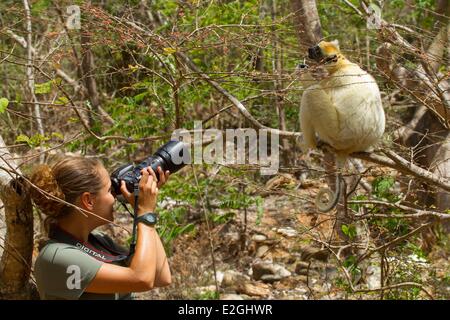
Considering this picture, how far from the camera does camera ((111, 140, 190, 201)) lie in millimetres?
2449

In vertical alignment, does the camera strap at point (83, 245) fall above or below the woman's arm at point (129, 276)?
above

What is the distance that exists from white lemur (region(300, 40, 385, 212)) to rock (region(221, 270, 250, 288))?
3.14 metres

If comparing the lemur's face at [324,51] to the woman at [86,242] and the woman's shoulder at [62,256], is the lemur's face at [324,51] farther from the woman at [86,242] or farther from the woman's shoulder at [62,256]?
the woman's shoulder at [62,256]

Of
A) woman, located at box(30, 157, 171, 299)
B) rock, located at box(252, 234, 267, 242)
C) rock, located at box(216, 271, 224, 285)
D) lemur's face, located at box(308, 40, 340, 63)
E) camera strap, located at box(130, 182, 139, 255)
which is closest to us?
woman, located at box(30, 157, 171, 299)

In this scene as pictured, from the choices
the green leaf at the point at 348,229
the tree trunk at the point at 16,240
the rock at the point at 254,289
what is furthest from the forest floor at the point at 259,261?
the tree trunk at the point at 16,240

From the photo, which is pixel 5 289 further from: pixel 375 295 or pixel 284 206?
Result: pixel 284 206

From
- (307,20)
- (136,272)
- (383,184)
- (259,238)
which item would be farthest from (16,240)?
(259,238)

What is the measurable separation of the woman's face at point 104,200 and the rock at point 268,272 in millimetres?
5362

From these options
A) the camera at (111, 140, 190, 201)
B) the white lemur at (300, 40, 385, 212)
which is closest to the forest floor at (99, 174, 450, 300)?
the white lemur at (300, 40, 385, 212)

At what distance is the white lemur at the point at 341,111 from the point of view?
15.4 feet

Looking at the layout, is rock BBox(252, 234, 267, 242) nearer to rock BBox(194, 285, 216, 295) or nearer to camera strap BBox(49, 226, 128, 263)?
rock BBox(194, 285, 216, 295)

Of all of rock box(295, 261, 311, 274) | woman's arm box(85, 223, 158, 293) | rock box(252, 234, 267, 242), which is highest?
woman's arm box(85, 223, 158, 293)

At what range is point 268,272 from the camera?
25.0ft

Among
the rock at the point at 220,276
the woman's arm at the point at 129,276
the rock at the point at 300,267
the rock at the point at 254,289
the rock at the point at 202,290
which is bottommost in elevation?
the rock at the point at 254,289
